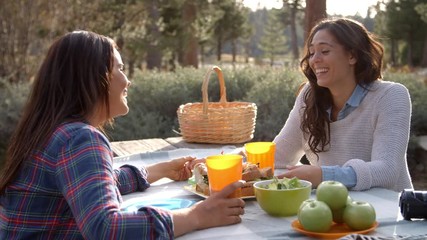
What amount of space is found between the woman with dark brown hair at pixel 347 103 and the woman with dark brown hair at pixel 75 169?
1.00m

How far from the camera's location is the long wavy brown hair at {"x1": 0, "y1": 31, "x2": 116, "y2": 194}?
5.65ft

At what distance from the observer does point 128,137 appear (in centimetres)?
627

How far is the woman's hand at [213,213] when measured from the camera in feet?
5.67

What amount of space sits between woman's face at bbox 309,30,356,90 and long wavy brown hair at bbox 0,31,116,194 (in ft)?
3.91

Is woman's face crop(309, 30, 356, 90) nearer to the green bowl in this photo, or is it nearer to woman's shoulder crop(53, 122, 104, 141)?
the green bowl

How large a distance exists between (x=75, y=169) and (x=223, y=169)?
0.54 m

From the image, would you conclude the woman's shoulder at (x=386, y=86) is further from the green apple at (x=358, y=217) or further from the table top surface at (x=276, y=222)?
the green apple at (x=358, y=217)

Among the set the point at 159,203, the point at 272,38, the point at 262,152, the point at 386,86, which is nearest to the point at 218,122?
the point at 386,86

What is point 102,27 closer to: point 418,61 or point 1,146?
point 1,146

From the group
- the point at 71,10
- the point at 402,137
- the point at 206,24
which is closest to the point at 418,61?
the point at 206,24

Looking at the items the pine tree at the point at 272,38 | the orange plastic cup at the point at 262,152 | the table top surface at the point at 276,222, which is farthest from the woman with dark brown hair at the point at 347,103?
the pine tree at the point at 272,38

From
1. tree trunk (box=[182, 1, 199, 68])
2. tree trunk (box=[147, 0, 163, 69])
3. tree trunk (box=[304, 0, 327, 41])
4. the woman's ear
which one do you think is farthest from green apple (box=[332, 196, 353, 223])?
tree trunk (box=[147, 0, 163, 69])

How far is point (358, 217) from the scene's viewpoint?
65.1 inches

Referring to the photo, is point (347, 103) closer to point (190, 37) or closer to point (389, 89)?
point (389, 89)
